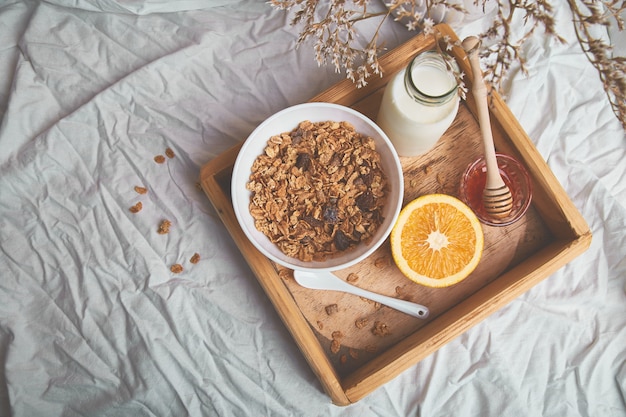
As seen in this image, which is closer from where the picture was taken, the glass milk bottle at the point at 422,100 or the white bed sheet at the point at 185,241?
the glass milk bottle at the point at 422,100

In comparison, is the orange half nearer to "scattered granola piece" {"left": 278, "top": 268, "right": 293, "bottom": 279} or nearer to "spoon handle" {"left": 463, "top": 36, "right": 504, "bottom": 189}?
"spoon handle" {"left": 463, "top": 36, "right": 504, "bottom": 189}

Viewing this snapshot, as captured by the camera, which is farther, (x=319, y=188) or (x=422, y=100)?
(x=319, y=188)

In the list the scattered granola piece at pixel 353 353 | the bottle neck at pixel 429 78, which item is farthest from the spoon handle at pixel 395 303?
the bottle neck at pixel 429 78

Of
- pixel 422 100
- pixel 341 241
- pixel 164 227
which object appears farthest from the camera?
pixel 164 227

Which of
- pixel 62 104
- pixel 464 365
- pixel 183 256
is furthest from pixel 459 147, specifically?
pixel 62 104

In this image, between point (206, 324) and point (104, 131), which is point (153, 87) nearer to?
point (104, 131)

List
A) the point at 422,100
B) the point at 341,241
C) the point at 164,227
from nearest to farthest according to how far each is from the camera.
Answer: the point at 422,100 < the point at 341,241 < the point at 164,227

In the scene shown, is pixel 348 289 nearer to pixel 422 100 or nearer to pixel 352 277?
pixel 352 277

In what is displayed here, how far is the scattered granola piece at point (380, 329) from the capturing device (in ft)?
3.11

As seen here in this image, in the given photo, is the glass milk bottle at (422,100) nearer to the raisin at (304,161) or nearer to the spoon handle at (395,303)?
the raisin at (304,161)

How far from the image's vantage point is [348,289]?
0.94m

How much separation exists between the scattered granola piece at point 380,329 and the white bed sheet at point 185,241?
0.50ft

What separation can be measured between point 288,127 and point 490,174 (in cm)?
37

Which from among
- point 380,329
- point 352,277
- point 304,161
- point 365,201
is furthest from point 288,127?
point 380,329
